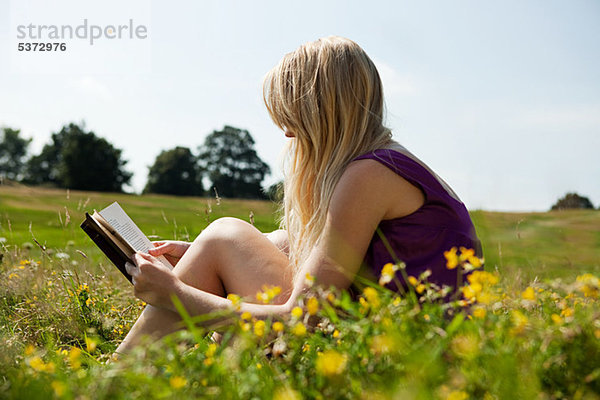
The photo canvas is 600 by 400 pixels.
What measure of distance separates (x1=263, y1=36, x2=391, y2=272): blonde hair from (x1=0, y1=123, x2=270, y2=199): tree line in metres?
42.5

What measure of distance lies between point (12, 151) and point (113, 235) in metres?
68.2

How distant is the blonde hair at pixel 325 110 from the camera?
2379 millimetres

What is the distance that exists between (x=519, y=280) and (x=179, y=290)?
273 cm

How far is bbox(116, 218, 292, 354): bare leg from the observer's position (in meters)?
2.41

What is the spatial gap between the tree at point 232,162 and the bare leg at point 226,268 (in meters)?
47.9

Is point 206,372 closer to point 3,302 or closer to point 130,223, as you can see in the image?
point 130,223

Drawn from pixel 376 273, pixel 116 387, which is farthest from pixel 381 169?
pixel 116 387

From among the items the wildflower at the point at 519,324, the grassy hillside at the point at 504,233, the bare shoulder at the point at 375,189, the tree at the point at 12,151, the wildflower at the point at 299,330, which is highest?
the tree at the point at 12,151

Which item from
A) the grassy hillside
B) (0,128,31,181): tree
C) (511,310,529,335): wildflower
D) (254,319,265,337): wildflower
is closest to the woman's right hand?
the grassy hillside

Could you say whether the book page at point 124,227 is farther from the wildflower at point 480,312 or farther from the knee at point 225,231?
the wildflower at point 480,312

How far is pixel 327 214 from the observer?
2178 millimetres

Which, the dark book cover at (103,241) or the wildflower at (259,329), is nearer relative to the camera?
the wildflower at (259,329)

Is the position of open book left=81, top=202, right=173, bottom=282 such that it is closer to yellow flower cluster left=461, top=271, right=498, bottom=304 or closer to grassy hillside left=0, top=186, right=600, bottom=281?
grassy hillside left=0, top=186, right=600, bottom=281

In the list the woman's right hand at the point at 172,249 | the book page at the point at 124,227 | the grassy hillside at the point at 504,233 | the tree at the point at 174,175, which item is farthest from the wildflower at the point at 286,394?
the tree at the point at 174,175
